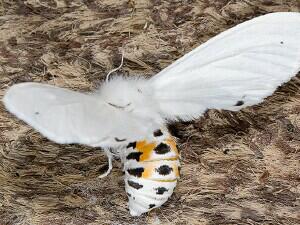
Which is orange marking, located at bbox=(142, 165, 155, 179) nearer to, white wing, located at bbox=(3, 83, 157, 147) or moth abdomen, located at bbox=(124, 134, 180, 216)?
moth abdomen, located at bbox=(124, 134, 180, 216)

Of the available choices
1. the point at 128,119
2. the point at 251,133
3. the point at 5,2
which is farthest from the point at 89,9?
the point at 251,133

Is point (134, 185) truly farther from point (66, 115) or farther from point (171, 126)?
point (66, 115)

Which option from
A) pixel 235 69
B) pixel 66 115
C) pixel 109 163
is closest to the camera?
pixel 66 115

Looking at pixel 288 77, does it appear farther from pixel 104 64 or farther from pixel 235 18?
pixel 104 64

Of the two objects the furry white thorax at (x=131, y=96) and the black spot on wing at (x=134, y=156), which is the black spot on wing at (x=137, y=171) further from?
the furry white thorax at (x=131, y=96)

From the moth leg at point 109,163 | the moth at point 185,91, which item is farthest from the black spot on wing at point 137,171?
the moth leg at point 109,163

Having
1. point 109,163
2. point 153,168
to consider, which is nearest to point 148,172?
point 153,168
